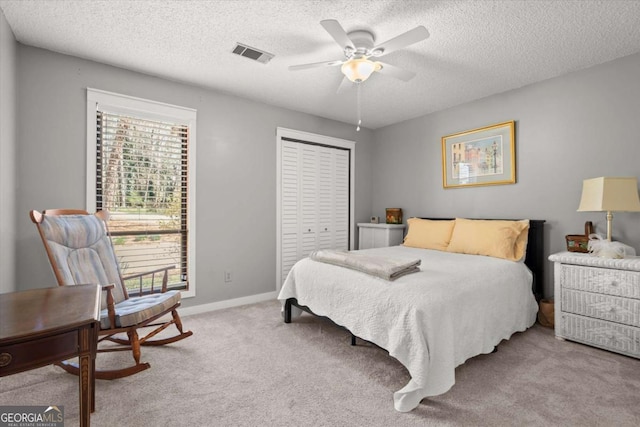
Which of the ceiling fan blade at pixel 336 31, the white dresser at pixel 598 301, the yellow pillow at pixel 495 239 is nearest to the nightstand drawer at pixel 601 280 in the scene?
the white dresser at pixel 598 301

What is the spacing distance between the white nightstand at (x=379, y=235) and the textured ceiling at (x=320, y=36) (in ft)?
6.50

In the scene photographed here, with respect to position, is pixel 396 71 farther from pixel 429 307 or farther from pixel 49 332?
pixel 49 332

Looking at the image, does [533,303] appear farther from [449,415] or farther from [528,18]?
[528,18]

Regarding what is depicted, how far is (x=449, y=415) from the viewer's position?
5.45 ft

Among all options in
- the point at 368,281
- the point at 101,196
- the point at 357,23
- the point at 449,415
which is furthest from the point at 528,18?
the point at 101,196

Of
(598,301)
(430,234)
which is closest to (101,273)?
(430,234)

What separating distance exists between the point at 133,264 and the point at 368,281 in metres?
2.35

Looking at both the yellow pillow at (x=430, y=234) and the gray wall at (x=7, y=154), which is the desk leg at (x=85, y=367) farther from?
the yellow pillow at (x=430, y=234)

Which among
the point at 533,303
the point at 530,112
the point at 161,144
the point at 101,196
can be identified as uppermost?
the point at 530,112

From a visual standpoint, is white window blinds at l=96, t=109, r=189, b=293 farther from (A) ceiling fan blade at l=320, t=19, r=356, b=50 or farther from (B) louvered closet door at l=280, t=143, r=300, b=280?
(A) ceiling fan blade at l=320, t=19, r=356, b=50

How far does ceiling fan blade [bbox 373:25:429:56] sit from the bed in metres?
1.61

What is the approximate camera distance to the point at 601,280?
7.97 feet

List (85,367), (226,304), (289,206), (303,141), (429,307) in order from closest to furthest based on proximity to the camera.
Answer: (85,367) < (429,307) < (226,304) < (289,206) < (303,141)

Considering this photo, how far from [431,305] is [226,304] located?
253 cm
